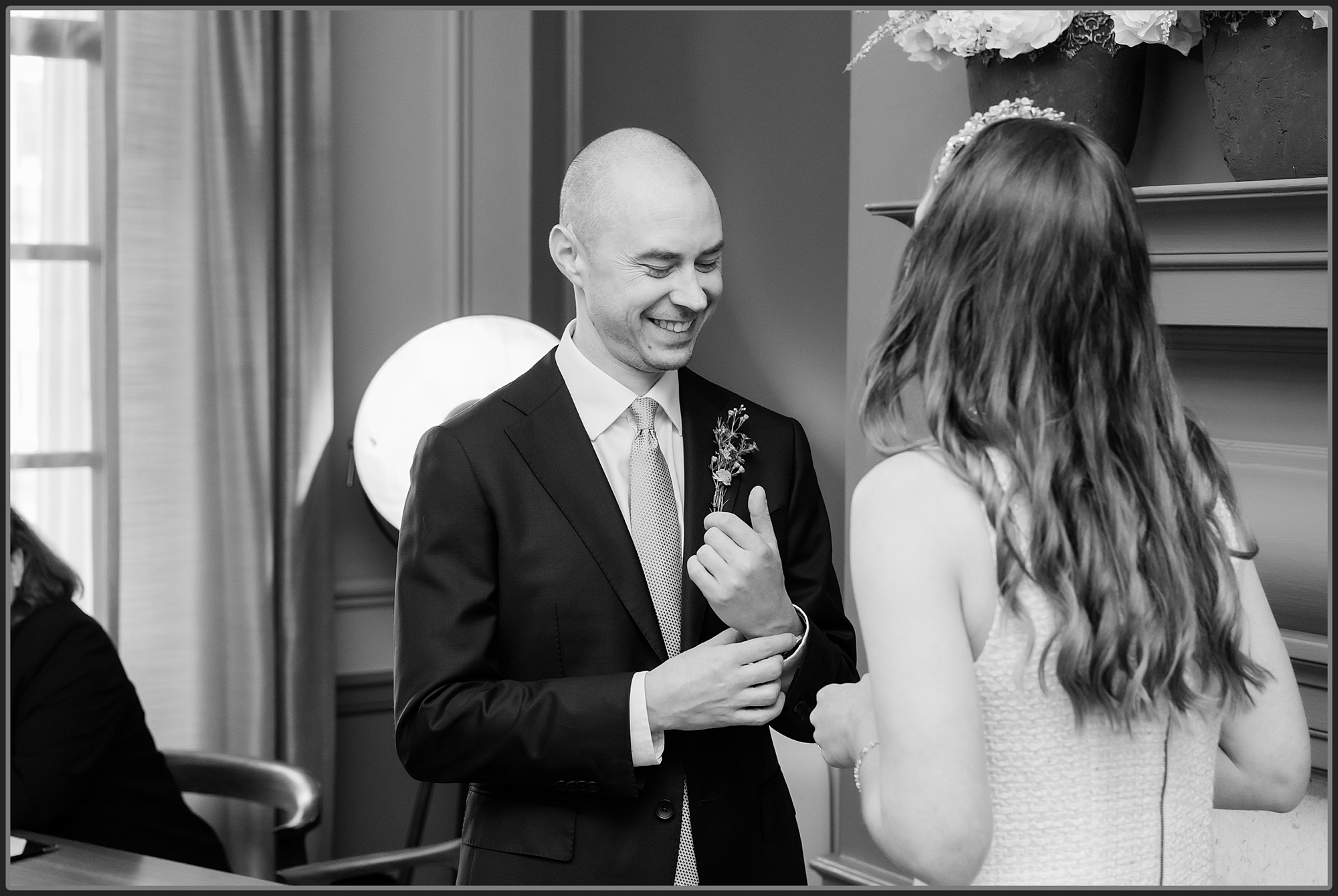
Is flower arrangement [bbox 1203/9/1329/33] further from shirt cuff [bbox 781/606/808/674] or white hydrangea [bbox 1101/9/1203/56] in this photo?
shirt cuff [bbox 781/606/808/674]

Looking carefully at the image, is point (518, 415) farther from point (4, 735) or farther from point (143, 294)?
point (143, 294)

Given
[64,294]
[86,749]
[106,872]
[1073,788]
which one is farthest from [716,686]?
[64,294]

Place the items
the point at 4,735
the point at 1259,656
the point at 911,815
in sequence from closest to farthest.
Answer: the point at 911,815
the point at 1259,656
the point at 4,735

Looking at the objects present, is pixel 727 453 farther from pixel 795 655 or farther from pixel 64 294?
pixel 64 294

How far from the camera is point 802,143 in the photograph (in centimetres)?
323

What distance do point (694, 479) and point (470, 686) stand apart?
39cm

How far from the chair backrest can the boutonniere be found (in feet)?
4.82

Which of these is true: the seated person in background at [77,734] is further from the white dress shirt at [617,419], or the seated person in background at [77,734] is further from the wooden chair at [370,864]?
the white dress shirt at [617,419]

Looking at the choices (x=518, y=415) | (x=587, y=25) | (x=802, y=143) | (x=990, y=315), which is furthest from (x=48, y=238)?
(x=990, y=315)

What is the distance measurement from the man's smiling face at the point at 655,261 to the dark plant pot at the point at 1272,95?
2.36 ft

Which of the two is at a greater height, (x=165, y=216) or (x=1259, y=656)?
(x=165, y=216)

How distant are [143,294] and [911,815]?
9.07 feet

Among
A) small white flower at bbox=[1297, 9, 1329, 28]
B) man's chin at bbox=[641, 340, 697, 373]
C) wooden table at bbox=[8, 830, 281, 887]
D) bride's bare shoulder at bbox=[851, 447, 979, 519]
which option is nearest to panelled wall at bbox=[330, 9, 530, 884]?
wooden table at bbox=[8, 830, 281, 887]

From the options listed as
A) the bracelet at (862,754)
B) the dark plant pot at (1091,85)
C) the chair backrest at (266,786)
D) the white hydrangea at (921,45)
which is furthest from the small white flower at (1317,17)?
the chair backrest at (266,786)
